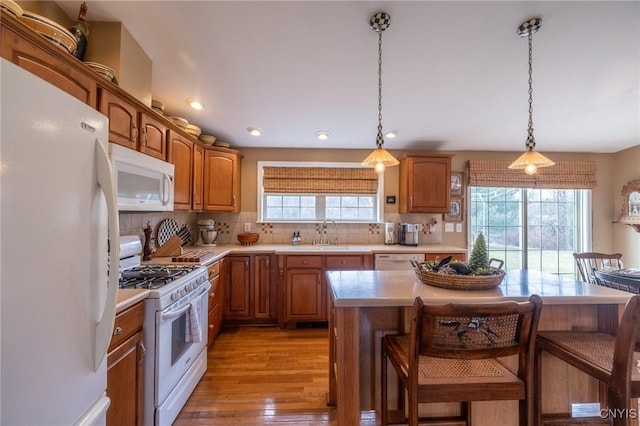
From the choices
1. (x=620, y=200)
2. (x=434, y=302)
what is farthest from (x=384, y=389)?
(x=620, y=200)

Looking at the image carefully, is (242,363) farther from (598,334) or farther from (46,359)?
(598,334)

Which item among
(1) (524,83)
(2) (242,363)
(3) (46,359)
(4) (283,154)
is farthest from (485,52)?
(2) (242,363)

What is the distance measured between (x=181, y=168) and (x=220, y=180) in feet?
2.12

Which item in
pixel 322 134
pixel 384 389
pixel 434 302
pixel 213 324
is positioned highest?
pixel 322 134

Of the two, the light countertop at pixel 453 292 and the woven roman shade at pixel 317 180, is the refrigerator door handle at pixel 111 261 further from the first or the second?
the woven roman shade at pixel 317 180

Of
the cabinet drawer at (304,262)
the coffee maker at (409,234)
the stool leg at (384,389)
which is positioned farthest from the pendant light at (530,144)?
the cabinet drawer at (304,262)

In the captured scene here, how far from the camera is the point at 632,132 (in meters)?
3.14

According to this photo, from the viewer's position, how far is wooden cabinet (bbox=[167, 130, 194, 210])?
236 cm

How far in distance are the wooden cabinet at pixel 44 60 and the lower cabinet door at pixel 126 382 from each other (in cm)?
122

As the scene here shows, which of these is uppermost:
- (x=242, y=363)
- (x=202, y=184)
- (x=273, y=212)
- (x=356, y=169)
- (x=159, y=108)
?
(x=159, y=108)

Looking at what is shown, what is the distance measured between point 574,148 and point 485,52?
2877 millimetres

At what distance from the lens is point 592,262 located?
110 inches

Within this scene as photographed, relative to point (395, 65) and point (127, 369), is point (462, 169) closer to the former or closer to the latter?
point (395, 65)

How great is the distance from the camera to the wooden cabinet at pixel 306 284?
9.84 feet
